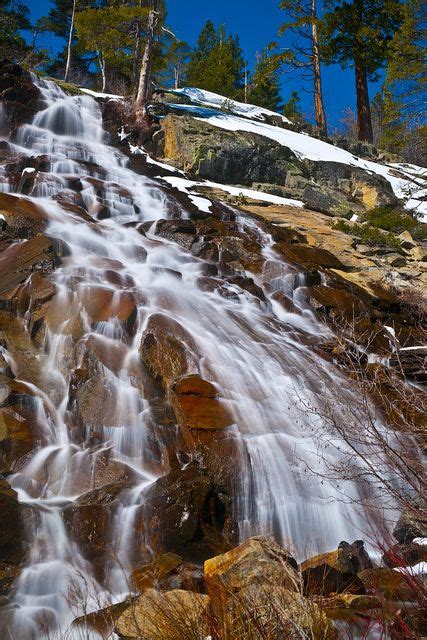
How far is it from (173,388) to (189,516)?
6.34 ft

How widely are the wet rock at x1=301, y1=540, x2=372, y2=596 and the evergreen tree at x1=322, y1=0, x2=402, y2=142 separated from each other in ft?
88.3

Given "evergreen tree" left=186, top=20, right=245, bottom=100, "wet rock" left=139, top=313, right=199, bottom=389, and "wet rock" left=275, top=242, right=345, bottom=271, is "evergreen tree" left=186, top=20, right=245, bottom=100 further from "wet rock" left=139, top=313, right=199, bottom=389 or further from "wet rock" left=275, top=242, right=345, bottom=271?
"wet rock" left=139, top=313, right=199, bottom=389

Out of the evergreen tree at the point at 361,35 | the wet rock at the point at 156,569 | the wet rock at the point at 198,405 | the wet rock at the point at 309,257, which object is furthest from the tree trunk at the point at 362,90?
the wet rock at the point at 156,569

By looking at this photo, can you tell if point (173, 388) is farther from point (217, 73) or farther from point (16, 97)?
point (217, 73)

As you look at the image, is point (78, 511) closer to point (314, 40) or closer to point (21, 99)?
point (21, 99)

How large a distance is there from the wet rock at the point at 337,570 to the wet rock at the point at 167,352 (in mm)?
3300

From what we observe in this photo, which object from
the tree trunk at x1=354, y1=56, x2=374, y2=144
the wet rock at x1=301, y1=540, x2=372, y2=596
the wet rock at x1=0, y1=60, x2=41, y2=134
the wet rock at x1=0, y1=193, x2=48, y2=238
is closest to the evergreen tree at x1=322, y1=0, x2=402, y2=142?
the tree trunk at x1=354, y1=56, x2=374, y2=144

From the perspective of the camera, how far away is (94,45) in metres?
25.8

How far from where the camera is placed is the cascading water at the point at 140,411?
507 centimetres

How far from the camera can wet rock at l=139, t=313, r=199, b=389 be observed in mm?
7297

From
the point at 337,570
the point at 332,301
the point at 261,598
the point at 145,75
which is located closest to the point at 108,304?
the point at 332,301

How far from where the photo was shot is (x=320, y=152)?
79.2 feet

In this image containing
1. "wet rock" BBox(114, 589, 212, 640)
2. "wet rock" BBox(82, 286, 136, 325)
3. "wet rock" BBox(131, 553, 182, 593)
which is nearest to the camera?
"wet rock" BBox(114, 589, 212, 640)

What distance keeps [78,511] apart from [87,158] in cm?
1472
